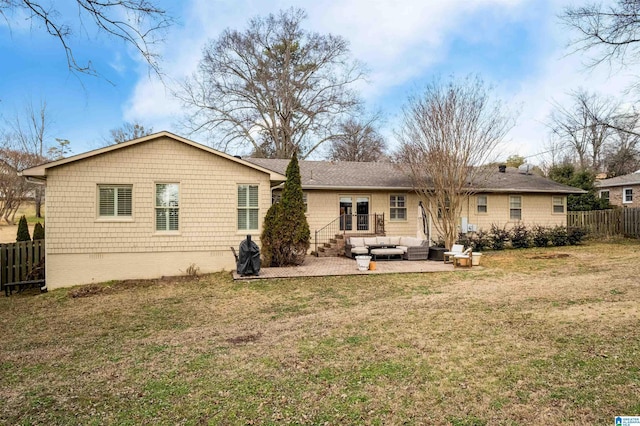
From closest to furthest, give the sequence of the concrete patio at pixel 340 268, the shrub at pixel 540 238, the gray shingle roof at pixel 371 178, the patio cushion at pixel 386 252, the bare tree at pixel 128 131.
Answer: the concrete patio at pixel 340 268 → the patio cushion at pixel 386 252 → the gray shingle roof at pixel 371 178 → the shrub at pixel 540 238 → the bare tree at pixel 128 131

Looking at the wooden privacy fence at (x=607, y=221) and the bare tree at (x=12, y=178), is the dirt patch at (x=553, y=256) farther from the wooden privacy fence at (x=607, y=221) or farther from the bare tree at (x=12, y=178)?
the bare tree at (x=12, y=178)

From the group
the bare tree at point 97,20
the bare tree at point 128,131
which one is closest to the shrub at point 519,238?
the bare tree at point 97,20

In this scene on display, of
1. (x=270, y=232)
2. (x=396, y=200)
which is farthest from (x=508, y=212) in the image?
(x=270, y=232)

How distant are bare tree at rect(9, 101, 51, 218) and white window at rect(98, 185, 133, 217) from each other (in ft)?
62.0

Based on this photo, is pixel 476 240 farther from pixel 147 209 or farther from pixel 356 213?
pixel 147 209

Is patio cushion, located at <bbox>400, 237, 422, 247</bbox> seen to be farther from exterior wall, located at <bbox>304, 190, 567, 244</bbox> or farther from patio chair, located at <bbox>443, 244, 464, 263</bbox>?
patio chair, located at <bbox>443, 244, 464, 263</bbox>

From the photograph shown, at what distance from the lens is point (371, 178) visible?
16.9m

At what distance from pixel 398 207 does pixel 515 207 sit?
6162 millimetres

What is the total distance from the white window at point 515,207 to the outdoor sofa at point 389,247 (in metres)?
6.74

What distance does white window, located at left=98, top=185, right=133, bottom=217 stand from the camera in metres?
→ 10.6

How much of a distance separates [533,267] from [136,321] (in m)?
11.1

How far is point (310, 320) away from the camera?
6.16m

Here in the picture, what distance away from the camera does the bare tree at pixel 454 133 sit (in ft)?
46.2

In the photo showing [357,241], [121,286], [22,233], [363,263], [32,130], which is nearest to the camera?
[121,286]
